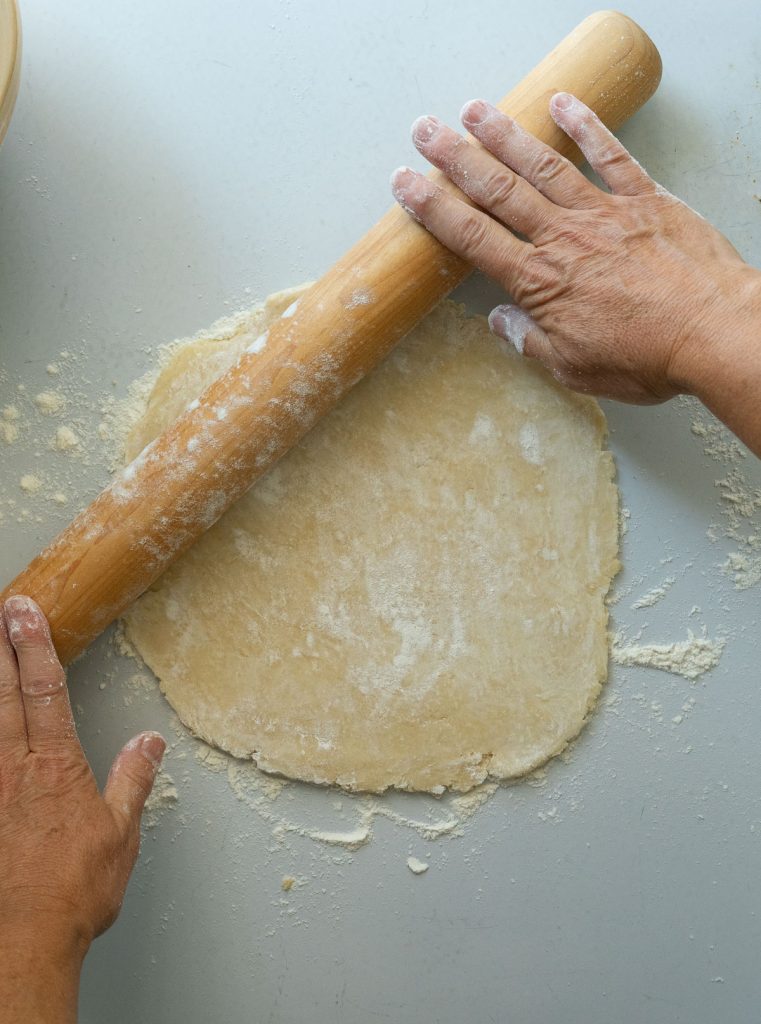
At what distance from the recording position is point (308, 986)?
194cm

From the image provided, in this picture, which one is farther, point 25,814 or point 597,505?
point 597,505

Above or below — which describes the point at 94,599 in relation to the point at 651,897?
above

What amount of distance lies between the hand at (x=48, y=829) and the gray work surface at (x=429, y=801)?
0.22m

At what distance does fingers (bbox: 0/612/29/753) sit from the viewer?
1690mm

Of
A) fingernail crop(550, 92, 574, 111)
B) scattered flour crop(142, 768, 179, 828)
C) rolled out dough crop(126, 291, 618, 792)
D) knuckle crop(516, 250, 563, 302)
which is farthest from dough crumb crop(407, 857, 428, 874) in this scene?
fingernail crop(550, 92, 574, 111)

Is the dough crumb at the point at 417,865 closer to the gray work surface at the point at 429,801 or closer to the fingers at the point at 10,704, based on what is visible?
the gray work surface at the point at 429,801

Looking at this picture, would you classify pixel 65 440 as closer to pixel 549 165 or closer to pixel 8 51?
pixel 8 51

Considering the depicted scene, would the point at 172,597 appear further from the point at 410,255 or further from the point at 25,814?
the point at 410,255

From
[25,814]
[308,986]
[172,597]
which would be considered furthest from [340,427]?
[308,986]

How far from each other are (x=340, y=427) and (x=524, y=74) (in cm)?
98

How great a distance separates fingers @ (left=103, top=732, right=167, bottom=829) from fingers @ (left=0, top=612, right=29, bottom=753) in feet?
0.66

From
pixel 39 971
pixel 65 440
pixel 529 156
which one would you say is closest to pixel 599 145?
pixel 529 156

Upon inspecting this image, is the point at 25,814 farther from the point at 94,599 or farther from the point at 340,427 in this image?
the point at 340,427

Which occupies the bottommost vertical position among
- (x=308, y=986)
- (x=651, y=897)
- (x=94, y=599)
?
(x=651, y=897)
